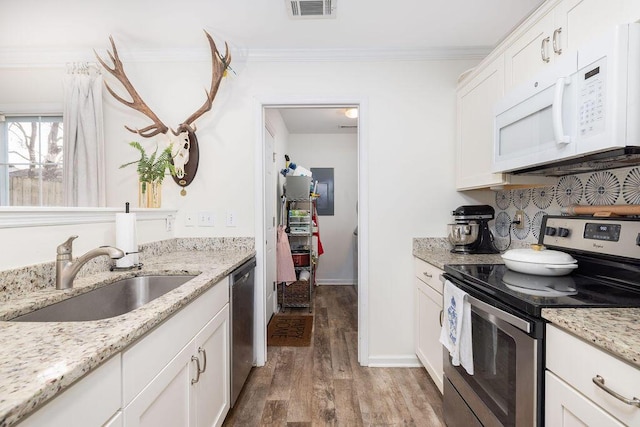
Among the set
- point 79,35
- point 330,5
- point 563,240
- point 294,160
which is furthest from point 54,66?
point 563,240

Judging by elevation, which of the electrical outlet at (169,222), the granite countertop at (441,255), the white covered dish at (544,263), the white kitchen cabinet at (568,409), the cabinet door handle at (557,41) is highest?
the cabinet door handle at (557,41)

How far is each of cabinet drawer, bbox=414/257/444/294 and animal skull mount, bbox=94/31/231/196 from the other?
6.00 ft

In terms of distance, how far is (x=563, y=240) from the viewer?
147 centimetres

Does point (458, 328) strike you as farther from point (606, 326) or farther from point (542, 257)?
point (606, 326)

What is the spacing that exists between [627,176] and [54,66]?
3.71 metres

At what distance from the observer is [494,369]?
1.20 meters

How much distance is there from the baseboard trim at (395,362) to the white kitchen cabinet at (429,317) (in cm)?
10

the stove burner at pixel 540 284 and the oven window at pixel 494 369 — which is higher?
the stove burner at pixel 540 284

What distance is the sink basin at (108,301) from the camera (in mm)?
1073

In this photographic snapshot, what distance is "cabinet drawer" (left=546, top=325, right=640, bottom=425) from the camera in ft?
2.31

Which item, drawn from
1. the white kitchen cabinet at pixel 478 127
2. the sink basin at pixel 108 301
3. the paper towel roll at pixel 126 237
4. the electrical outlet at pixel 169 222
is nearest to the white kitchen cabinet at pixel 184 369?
the sink basin at pixel 108 301

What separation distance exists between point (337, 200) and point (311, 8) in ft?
10.4

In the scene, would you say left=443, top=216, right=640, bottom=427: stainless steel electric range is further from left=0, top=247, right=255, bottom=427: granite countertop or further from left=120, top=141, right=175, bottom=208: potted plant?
left=120, top=141, right=175, bottom=208: potted plant

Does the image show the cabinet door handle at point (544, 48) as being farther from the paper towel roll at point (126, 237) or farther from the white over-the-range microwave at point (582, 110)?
the paper towel roll at point (126, 237)
